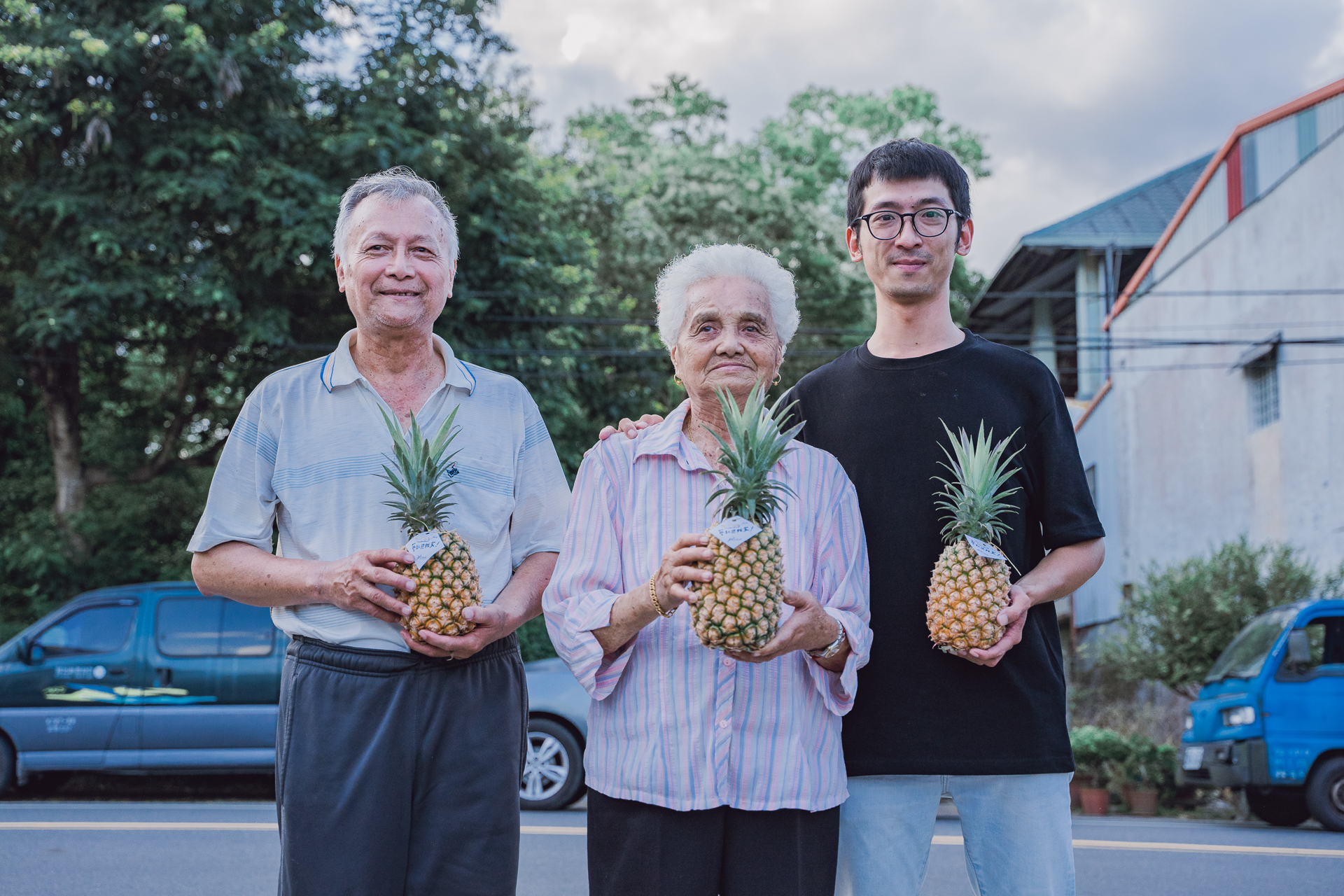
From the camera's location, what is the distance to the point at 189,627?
37.4 ft

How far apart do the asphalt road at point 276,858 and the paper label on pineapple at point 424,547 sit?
15.7ft

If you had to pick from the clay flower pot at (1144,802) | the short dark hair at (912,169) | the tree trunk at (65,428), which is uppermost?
the tree trunk at (65,428)

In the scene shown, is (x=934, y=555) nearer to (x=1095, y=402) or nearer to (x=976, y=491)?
(x=976, y=491)

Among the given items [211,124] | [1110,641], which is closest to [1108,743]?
[1110,641]

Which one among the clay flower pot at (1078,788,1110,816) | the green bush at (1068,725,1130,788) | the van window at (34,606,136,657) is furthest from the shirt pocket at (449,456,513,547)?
the green bush at (1068,725,1130,788)

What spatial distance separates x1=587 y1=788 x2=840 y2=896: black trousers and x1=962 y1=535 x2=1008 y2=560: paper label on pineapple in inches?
30.3

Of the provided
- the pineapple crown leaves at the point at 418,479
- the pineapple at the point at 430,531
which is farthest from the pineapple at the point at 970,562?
the pineapple crown leaves at the point at 418,479

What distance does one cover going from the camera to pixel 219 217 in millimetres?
15484

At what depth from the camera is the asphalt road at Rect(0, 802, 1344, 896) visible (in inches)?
291

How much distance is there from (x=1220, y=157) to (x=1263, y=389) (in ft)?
13.1

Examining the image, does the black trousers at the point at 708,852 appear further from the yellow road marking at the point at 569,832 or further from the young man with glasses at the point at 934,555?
the yellow road marking at the point at 569,832

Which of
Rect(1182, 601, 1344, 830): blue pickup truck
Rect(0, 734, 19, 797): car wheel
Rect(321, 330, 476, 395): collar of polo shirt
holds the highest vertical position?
Rect(321, 330, 476, 395): collar of polo shirt

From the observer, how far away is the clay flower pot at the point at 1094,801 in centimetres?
1344

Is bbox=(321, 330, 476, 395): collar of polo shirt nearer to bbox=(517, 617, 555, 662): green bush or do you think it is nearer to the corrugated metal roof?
bbox=(517, 617, 555, 662): green bush
